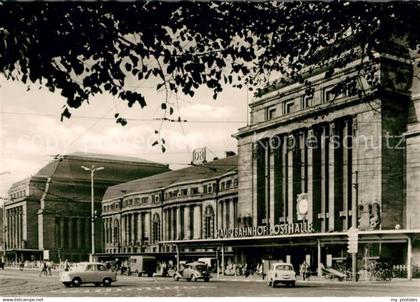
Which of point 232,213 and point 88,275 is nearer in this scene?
point 88,275

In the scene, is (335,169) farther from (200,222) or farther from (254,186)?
(200,222)

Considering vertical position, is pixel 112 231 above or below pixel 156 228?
below

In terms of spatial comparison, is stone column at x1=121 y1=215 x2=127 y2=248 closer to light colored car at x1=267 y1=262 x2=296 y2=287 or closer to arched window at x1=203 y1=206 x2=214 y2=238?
arched window at x1=203 y1=206 x2=214 y2=238

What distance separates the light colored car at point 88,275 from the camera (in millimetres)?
23703

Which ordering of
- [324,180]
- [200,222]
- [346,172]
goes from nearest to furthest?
1. [346,172]
2. [324,180]
3. [200,222]

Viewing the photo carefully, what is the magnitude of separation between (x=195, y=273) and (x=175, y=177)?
32594mm

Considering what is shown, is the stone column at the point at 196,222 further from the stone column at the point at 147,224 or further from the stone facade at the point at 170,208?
the stone column at the point at 147,224

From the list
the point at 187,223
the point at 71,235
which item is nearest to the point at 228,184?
the point at 187,223

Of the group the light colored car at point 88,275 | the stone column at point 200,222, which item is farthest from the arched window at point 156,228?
the light colored car at point 88,275

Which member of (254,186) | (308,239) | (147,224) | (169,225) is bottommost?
(147,224)

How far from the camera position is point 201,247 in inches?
1800

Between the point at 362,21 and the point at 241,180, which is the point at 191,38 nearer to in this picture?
the point at 362,21

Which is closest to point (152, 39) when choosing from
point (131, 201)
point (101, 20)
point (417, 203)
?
point (101, 20)

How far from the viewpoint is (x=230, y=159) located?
53.9m
